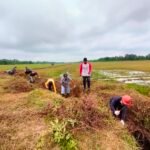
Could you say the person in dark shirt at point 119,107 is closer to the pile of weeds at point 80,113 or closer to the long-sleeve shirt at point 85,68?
the pile of weeds at point 80,113

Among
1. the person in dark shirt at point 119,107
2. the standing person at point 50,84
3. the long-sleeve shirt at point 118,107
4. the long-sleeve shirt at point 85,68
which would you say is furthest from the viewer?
the standing person at point 50,84

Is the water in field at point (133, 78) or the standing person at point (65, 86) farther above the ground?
the standing person at point (65, 86)

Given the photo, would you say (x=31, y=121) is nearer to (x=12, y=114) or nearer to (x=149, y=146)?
(x=12, y=114)

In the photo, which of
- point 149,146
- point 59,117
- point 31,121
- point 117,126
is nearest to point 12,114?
point 31,121

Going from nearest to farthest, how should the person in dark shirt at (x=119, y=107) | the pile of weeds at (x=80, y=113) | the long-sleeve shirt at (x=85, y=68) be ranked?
1. the pile of weeds at (x=80, y=113)
2. the person in dark shirt at (x=119, y=107)
3. the long-sleeve shirt at (x=85, y=68)

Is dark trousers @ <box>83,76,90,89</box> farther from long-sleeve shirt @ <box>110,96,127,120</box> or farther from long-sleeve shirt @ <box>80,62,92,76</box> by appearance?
long-sleeve shirt @ <box>110,96,127,120</box>

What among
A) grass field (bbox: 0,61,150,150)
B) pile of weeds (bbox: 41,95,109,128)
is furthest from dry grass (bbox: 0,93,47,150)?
pile of weeds (bbox: 41,95,109,128)

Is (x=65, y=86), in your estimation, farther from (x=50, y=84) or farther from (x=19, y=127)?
(x=19, y=127)

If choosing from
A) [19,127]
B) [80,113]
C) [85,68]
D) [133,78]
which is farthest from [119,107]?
[133,78]

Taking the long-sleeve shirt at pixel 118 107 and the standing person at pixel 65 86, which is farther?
the standing person at pixel 65 86

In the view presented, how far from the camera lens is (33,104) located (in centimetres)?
937

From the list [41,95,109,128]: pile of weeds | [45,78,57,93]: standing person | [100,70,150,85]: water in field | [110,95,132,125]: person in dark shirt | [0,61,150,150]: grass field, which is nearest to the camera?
[0,61,150,150]: grass field

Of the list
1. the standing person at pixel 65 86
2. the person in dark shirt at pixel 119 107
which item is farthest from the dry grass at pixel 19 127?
the standing person at pixel 65 86

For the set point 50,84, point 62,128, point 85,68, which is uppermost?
point 85,68
